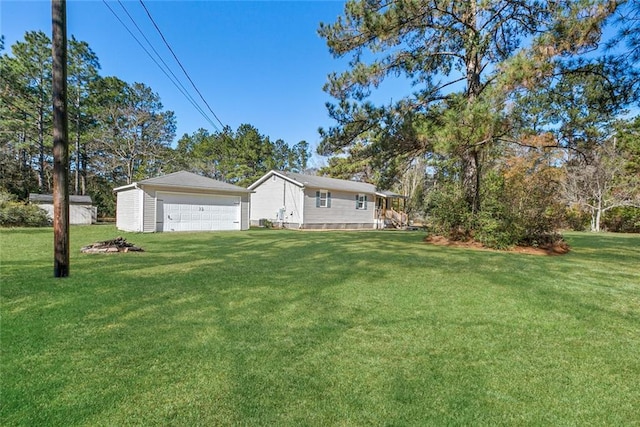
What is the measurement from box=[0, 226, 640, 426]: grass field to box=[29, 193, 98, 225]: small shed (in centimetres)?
1529

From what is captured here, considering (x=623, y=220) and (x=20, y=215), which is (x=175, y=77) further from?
(x=623, y=220)

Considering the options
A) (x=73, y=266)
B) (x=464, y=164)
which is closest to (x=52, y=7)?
(x=73, y=266)

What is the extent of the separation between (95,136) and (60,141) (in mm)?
25404

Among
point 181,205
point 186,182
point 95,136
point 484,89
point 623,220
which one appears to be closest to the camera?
point 484,89

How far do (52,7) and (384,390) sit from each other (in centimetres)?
707

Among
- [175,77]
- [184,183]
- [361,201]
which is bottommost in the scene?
[361,201]

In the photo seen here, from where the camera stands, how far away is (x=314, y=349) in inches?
111

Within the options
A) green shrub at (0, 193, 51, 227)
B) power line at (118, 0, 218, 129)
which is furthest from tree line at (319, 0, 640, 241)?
green shrub at (0, 193, 51, 227)

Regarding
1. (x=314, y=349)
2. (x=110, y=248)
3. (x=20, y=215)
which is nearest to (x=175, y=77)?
(x=110, y=248)

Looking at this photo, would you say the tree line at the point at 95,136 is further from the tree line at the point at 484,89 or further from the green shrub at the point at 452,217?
the green shrub at the point at 452,217

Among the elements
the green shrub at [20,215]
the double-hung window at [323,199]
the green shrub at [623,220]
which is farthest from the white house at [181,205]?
the green shrub at [623,220]

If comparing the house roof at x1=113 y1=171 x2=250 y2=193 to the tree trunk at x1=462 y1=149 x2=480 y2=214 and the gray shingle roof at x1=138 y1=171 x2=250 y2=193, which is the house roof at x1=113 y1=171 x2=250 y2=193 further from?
the tree trunk at x1=462 y1=149 x2=480 y2=214

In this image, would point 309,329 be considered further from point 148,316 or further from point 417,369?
point 148,316

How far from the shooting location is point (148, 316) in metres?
3.49
